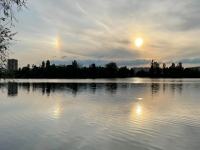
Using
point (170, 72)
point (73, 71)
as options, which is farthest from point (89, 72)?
point (170, 72)

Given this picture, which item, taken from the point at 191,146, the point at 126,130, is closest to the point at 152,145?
the point at 191,146

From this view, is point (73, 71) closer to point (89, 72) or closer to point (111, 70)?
point (89, 72)

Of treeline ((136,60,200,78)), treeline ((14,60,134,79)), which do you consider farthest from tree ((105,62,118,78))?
treeline ((136,60,200,78))

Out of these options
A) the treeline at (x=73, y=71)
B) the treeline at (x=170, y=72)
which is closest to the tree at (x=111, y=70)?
the treeline at (x=73, y=71)

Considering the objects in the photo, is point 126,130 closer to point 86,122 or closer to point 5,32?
point 86,122

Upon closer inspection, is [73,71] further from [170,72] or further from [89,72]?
[170,72]

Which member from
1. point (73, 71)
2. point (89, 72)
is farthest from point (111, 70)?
point (73, 71)

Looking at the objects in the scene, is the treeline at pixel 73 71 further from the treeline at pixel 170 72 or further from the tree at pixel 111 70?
the treeline at pixel 170 72

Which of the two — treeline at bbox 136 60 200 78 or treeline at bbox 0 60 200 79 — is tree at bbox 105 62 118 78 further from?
treeline at bbox 136 60 200 78

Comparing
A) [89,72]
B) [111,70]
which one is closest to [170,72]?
[111,70]

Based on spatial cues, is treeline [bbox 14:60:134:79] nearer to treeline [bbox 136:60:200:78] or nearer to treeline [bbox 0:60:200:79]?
treeline [bbox 0:60:200:79]

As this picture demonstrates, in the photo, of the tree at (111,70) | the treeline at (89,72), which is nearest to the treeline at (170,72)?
the treeline at (89,72)

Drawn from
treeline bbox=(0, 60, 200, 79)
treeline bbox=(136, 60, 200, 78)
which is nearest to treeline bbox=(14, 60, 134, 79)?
treeline bbox=(0, 60, 200, 79)

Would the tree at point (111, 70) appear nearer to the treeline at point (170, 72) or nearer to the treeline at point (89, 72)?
the treeline at point (89, 72)
